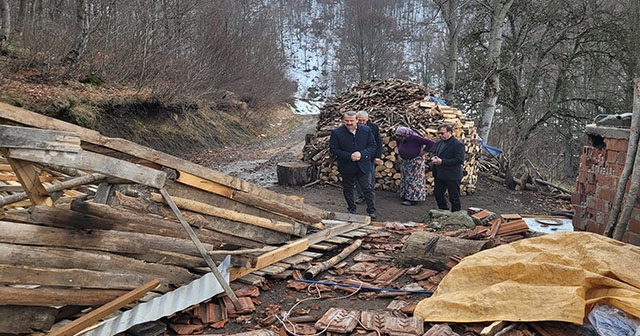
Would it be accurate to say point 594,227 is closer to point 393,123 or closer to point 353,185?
point 353,185

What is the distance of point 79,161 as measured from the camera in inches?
118

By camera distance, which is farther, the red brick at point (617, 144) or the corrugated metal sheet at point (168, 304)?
the red brick at point (617, 144)

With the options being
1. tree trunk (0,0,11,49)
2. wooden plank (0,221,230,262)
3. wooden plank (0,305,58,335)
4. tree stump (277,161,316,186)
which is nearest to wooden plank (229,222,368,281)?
wooden plank (0,221,230,262)

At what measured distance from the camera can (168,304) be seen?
3748 mm

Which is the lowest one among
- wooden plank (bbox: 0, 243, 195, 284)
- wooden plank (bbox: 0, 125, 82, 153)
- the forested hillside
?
wooden plank (bbox: 0, 243, 195, 284)

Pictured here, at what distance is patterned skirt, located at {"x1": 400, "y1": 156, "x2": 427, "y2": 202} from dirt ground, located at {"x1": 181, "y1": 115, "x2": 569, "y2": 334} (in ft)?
0.80

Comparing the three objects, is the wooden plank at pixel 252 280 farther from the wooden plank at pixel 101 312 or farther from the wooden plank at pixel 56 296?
the wooden plank at pixel 56 296

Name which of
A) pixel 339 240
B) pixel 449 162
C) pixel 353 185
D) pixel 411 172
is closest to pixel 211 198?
pixel 339 240

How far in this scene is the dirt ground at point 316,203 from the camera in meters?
4.07

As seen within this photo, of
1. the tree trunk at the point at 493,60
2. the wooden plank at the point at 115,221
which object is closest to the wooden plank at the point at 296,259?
the wooden plank at the point at 115,221

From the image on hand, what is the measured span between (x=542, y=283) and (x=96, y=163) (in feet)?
10.7

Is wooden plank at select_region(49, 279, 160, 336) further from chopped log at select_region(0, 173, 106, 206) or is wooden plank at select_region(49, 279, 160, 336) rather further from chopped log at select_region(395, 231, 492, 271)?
chopped log at select_region(395, 231, 492, 271)

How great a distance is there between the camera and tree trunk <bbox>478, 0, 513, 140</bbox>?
1386 cm

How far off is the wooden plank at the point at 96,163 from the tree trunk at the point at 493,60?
41.3ft
